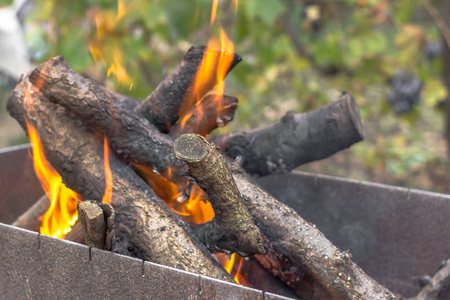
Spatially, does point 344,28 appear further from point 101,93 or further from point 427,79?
point 101,93

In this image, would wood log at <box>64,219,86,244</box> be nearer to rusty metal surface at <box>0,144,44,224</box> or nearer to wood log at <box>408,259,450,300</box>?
rusty metal surface at <box>0,144,44,224</box>

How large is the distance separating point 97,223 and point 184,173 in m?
0.26

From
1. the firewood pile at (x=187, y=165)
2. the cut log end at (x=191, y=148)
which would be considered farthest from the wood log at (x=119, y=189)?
the cut log end at (x=191, y=148)

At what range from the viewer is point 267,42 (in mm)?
3766

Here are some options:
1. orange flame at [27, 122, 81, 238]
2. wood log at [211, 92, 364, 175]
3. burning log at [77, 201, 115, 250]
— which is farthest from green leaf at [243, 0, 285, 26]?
burning log at [77, 201, 115, 250]

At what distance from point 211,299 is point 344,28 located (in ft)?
9.50

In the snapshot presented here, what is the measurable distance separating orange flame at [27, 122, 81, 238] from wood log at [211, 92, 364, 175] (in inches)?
23.2

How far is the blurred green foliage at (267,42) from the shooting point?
3145 millimetres

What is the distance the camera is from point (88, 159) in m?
1.59

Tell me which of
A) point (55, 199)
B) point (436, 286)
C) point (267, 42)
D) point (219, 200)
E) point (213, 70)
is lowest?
point (436, 286)

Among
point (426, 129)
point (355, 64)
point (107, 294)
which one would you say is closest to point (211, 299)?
point (107, 294)

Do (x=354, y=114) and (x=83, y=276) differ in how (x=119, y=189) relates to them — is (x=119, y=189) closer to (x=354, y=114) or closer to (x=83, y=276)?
(x=83, y=276)

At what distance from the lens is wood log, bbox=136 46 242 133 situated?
167 centimetres

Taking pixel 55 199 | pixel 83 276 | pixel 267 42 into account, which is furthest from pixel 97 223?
pixel 267 42
